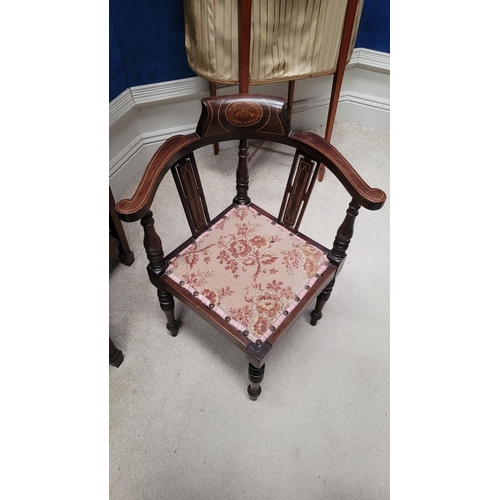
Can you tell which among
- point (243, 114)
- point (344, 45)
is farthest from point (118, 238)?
point (344, 45)

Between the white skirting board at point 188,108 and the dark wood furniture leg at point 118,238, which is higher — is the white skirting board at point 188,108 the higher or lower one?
the higher one

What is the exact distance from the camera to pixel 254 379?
116 centimetres

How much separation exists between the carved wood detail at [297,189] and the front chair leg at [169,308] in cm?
46

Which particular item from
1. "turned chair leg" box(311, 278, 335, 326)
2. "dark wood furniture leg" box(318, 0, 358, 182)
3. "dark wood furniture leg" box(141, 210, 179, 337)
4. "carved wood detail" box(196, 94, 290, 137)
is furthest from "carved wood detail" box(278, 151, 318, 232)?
"dark wood furniture leg" box(318, 0, 358, 182)

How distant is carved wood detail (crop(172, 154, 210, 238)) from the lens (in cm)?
108

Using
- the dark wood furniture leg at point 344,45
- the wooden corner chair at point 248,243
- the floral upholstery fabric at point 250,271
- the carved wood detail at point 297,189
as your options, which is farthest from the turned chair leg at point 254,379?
the dark wood furniture leg at point 344,45

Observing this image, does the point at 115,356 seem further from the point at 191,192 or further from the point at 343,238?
the point at 343,238

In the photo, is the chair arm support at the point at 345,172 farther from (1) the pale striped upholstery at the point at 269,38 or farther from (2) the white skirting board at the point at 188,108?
(2) the white skirting board at the point at 188,108

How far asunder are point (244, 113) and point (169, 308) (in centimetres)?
70

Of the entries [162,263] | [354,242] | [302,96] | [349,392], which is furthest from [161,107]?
[349,392]

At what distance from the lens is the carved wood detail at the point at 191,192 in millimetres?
1076

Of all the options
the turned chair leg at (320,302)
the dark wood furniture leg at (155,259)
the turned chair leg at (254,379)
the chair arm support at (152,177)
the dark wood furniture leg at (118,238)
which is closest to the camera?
the chair arm support at (152,177)

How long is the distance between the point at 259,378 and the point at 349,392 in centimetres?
41

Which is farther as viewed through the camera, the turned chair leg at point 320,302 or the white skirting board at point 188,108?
the white skirting board at point 188,108
